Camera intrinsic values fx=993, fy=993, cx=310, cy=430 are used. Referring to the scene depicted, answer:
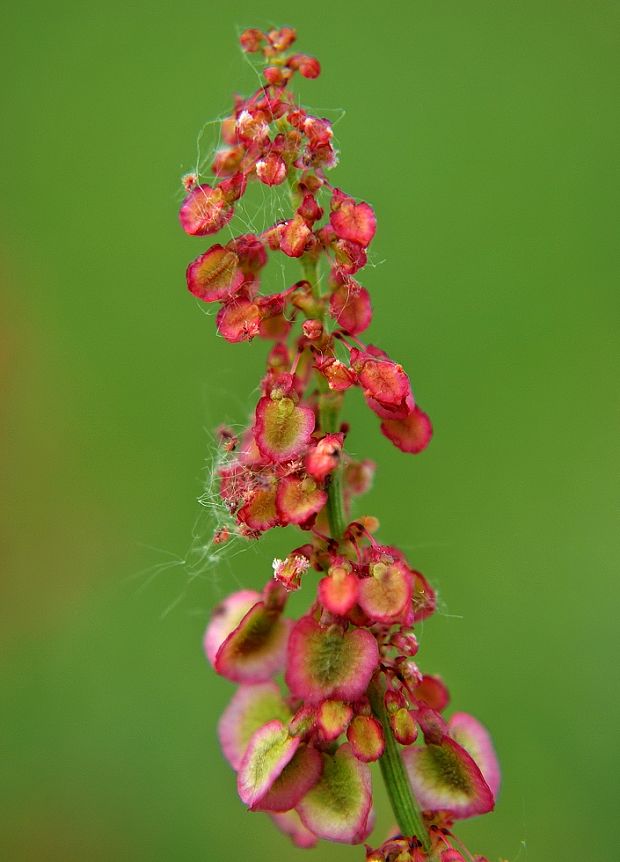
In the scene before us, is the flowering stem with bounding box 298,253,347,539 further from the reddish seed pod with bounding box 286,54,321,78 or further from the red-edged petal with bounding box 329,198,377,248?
the reddish seed pod with bounding box 286,54,321,78

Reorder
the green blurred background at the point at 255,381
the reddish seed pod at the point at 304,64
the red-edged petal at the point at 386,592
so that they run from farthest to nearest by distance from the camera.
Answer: the green blurred background at the point at 255,381, the reddish seed pod at the point at 304,64, the red-edged petal at the point at 386,592

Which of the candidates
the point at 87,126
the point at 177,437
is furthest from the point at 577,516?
the point at 87,126

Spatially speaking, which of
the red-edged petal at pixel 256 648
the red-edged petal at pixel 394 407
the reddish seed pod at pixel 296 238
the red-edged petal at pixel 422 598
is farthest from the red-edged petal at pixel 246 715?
the reddish seed pod at pixel 296 238

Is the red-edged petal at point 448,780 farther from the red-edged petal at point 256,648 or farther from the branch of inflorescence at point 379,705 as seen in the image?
the red-edged petal at point 256,648

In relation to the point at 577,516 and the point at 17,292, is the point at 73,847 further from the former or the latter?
the point at 17,292

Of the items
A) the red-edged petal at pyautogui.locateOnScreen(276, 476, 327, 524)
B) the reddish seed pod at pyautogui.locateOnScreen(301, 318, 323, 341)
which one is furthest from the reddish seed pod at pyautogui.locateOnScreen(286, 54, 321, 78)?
the red-edged petal at pyautogui.locateOnScreen(276, 476, 327, 524)

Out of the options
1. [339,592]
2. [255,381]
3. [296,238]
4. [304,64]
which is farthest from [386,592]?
[255,381]

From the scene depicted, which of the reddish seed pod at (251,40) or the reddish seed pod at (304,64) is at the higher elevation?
the reddish seed pod at (251,40)
